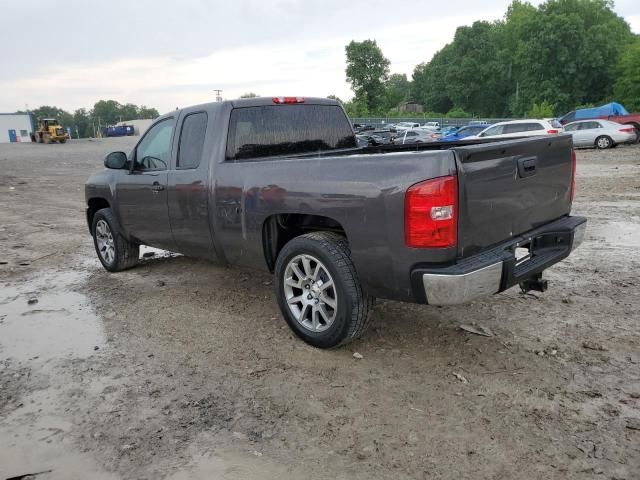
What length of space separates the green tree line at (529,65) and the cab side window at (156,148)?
2418 inches

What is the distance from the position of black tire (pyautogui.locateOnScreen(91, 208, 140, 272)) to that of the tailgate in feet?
14.4

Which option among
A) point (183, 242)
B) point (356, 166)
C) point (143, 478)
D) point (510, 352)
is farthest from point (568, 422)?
point (183, 242)

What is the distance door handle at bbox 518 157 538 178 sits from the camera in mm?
3576

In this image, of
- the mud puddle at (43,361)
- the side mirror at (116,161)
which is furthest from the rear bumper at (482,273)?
the side mirror at (116,161)

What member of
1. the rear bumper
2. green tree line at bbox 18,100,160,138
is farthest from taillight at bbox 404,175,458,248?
green tree line at bbox 18,100,160,138

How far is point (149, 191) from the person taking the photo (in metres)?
5.38

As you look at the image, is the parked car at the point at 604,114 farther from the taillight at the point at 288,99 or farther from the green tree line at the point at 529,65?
the green tree line at the point at 529,65

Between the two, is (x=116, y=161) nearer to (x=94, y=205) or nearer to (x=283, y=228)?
(x=94, y=205)

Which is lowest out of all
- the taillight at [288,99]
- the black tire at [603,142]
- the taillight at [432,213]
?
the black tire at [603,142]

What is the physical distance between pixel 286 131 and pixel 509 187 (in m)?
2.17

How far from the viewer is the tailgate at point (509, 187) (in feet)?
10.5

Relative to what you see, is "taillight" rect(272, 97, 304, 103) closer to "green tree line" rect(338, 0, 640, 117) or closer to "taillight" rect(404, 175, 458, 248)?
"taillight" rect(404, 175, 458, 248)

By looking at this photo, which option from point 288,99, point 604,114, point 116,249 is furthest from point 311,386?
point 604,114

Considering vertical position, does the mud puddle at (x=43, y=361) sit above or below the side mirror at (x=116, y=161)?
below
